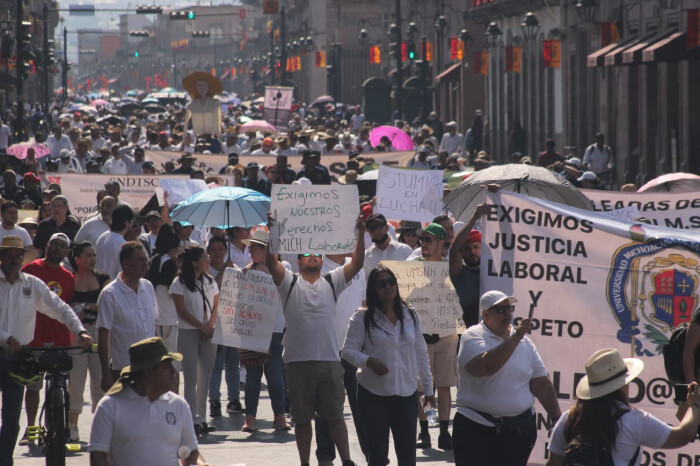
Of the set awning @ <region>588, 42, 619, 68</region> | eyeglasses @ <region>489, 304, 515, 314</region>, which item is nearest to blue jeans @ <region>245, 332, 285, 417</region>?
eyeglasses @ <region>489, 304, 515, 314</region>

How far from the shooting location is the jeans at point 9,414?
344 inches

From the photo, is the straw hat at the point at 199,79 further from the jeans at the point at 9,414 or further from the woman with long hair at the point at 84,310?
the jeans at the point at 9,414

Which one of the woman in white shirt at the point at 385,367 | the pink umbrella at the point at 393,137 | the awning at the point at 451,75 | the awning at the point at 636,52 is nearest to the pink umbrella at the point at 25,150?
the pink umbrella at the point at 393,137

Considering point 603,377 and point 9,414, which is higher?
point 603,377

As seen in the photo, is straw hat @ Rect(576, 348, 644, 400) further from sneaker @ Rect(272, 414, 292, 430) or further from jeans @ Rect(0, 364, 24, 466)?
sneaker @ Rect(272, 414, 292, 430)

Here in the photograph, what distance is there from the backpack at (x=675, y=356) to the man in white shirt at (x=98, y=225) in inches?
275

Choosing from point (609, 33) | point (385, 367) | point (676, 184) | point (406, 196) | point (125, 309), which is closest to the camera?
point (385, 367)

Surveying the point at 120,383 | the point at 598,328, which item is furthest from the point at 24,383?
the point at 598,328

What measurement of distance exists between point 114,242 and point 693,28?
15017 mm

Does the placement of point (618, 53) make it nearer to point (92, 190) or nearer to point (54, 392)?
point (92, 190)

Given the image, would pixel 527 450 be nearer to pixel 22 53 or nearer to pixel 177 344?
pixel 177 344

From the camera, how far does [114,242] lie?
1216 cm

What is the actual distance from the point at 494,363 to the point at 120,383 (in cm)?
213

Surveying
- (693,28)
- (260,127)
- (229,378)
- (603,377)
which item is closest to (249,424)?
(229,378)
